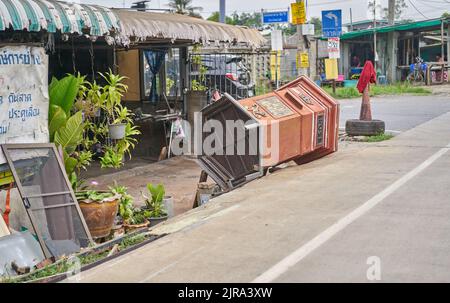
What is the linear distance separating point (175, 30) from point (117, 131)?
2886mm

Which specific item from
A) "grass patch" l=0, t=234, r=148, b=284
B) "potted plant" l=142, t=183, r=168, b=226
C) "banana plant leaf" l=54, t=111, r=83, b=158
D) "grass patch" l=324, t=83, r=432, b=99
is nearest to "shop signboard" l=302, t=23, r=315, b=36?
"potted plant" l=142, t=183, r=168, b=226

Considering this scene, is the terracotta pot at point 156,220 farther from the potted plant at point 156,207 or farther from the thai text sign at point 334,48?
the thai text sign at point 334,48

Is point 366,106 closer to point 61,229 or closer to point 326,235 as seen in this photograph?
point 326,235

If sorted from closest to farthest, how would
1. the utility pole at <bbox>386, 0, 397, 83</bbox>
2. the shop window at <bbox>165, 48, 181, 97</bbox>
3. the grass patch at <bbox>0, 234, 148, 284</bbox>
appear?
the grass patch at <bbox>0, 234, 148, 284</bbox>
the shop window at <bbox>165, 48, 181, 97</bbox>
the utility pole at <bbox>386, 0, 397, 83</bbox>

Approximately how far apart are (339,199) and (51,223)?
373 centimetres

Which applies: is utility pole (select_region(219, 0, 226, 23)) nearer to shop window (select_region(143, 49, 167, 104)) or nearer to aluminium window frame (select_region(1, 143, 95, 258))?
shop window (select_region(143, 49, 167, 104))

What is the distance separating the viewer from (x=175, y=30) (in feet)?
38.5

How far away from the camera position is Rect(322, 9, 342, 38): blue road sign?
18578 mm

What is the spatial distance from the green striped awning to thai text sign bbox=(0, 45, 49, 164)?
356mm

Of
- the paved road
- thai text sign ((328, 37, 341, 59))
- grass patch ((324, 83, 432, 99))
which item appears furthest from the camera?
grass patch ((324, 83, 432, 99))

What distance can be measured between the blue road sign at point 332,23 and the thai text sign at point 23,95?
485 inches

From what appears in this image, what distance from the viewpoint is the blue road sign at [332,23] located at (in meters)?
18.6

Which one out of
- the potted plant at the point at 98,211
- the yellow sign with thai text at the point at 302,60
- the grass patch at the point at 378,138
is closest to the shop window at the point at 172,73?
the yellow sign with thai text at the point at 302,60

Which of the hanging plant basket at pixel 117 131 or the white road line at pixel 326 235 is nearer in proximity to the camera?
the white road line at pixel 326 235
